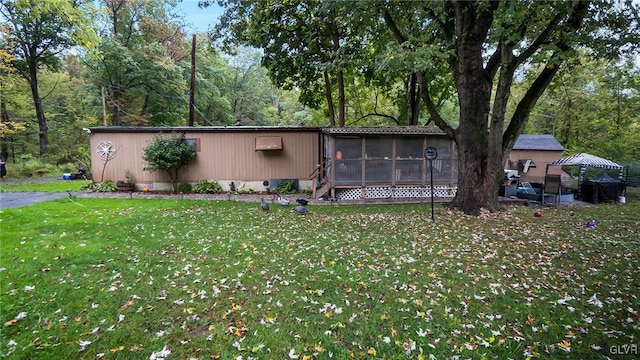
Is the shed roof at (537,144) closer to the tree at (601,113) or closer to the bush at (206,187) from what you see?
the tree at (601,113)

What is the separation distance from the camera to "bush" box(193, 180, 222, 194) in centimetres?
1212

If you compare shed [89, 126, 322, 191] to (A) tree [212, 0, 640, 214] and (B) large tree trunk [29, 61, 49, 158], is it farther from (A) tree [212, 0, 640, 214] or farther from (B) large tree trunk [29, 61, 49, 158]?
(B) large tree trunk [29, 61, 49, 158]

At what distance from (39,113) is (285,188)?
678 inches

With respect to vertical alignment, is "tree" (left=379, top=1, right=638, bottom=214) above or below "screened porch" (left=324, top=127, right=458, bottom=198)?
Result: above

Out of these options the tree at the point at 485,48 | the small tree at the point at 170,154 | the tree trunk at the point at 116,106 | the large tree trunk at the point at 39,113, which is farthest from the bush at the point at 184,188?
the large tree trunk at the point at 39,113

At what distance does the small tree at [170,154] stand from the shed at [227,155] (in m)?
0.33

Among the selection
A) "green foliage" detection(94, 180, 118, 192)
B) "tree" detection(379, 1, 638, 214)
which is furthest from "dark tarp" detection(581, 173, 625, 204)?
"green foliage" detection(94, 180, 118, 192)

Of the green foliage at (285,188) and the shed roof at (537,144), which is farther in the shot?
the shed roof at (537,144)

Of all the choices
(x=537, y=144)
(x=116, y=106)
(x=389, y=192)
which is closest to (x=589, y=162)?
(x=537, y=144)

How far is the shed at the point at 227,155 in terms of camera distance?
39.8 ft

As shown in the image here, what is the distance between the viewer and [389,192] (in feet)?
36.9

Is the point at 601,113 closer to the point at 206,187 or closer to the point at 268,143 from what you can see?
the point at 268,143

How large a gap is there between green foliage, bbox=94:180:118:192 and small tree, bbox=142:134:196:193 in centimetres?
142

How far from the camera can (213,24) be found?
1266 cm
